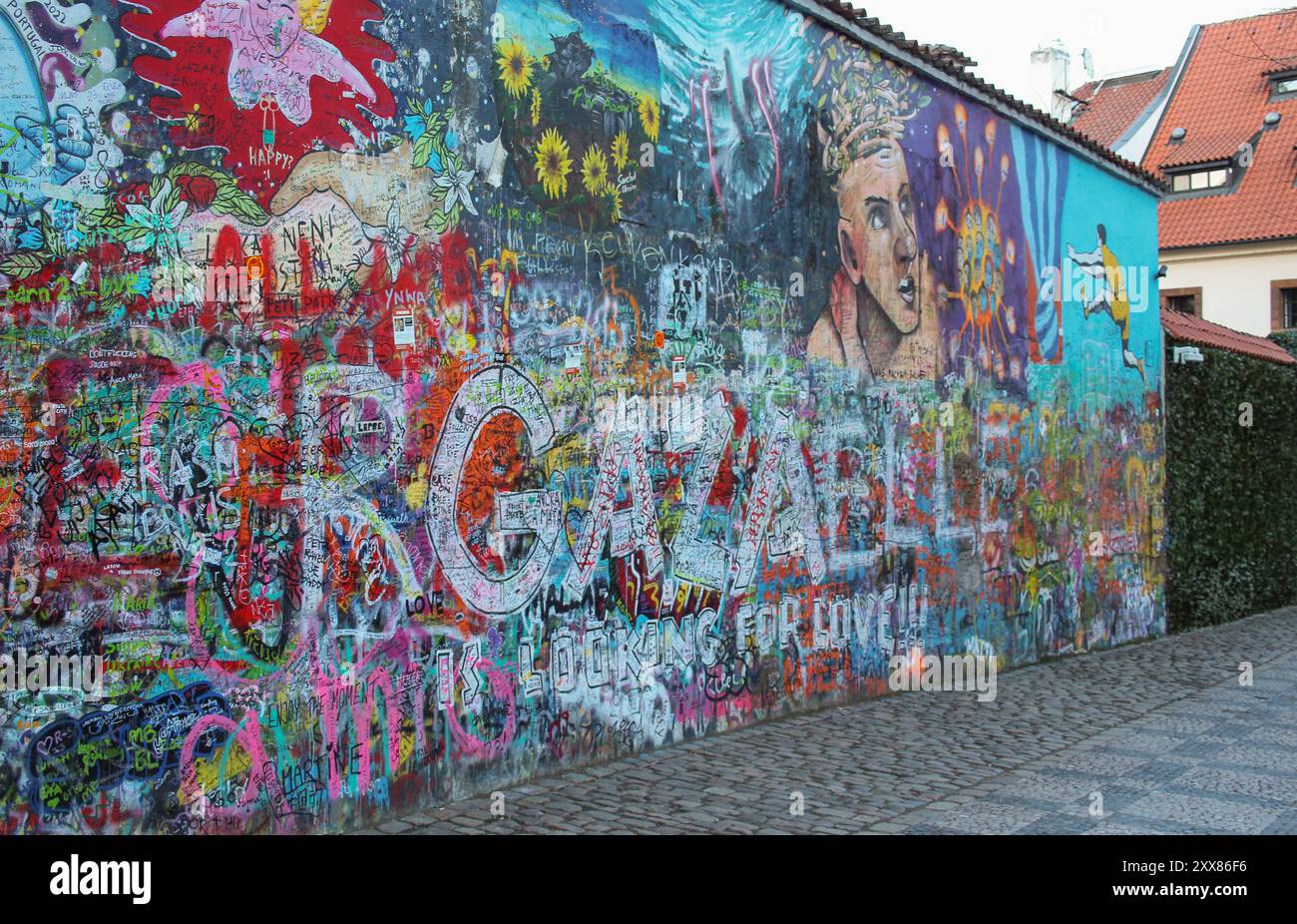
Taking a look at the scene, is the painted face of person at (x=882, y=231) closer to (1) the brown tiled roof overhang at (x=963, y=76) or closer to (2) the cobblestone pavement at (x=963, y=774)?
(1) the brown tiled roof overhang at (x=963, y=76)

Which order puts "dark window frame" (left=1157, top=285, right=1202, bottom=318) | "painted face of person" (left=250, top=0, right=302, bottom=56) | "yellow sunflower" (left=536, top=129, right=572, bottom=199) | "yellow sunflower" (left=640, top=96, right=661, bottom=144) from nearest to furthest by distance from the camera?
"painted face of person" (left=250, top=0, right=302, bottom=56) < "yellow sunflower" (left=536, top=129, right=572, bottom=199) < "yellow sunflower" (left=640, top=96, right=661, bottom=144) < "dark window frame" (left=1157, top=285, right=1202, bottom=318)

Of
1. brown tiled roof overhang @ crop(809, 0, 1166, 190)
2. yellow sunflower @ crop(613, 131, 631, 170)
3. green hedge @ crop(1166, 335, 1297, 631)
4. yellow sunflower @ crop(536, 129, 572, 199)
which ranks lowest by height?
green hedge @ crop(1166, 335, 1297, 631)

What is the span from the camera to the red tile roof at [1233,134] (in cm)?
3391

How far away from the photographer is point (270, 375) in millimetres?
6266

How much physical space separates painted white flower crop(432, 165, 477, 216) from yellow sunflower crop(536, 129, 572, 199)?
2.07ft

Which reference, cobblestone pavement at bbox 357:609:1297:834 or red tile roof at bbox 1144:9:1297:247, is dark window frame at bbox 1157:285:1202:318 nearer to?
red tile roof at bbox 1144:9:1297:247

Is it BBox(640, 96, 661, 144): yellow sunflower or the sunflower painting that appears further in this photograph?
BBox(640, 96, 661, 144): yellow sunflower

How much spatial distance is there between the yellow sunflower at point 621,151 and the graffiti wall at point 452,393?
1.0 inches

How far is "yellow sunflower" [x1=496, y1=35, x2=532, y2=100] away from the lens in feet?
25.2

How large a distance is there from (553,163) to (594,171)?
41 centimetres

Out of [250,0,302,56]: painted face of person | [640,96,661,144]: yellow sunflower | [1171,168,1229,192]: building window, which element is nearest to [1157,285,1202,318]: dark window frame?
[1171,168,1229,192]: building window

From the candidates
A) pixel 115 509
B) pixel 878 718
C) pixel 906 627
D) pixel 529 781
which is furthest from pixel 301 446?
pixel 906 627

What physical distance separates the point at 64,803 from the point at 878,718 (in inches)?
249

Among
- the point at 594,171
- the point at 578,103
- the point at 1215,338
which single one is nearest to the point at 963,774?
the point at 594,171
